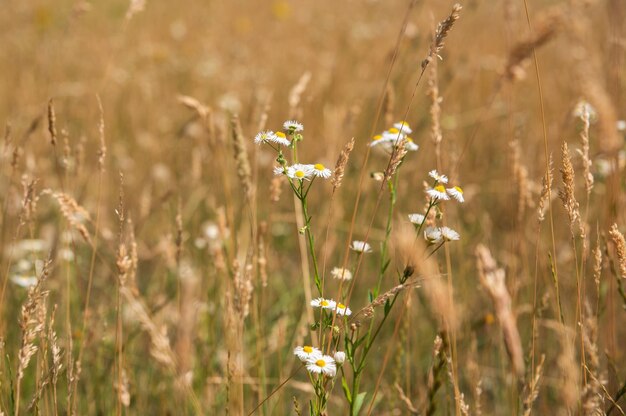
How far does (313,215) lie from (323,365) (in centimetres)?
180

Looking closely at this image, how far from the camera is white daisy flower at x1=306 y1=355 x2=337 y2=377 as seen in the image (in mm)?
1106

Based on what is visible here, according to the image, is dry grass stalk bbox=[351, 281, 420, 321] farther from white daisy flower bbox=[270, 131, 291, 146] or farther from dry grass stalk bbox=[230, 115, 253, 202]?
dry grass stalk bbox=[230, 115, 253, 202]

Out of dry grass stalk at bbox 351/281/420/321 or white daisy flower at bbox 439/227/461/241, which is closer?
dry grass stalk at bbox 351/281/420/321

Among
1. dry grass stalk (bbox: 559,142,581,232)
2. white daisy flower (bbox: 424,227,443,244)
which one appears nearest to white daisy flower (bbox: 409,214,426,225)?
white daisy flower (bbox: 424,227,443,244)

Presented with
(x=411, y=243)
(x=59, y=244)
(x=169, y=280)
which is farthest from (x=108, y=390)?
(x=411, y=243)

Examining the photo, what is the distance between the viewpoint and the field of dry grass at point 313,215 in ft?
3.98

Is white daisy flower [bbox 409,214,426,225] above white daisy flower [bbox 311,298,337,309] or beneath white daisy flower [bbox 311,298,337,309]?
above

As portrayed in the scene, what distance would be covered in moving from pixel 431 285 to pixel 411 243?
0.25 ft

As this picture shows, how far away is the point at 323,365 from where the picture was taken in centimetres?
113

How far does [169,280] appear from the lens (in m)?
2.61

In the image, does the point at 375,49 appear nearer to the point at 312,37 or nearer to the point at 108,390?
the point at 312,37

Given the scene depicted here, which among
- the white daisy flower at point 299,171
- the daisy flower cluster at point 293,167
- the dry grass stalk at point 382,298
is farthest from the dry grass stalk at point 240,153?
the dry grass stalk at point 382,298

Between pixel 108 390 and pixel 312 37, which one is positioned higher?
pixel 312 37

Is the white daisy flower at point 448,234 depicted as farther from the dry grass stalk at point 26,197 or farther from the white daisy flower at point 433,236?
the dry grass stalk at point 26,197
